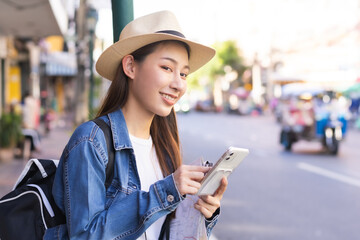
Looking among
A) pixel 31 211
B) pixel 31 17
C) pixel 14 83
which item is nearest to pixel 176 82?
pixel 31 211

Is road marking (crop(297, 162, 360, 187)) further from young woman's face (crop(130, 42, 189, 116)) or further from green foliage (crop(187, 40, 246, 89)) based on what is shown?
green foliage (crop(187, 40, 246, 89))

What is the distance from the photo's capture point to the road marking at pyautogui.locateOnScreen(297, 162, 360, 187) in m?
10.2

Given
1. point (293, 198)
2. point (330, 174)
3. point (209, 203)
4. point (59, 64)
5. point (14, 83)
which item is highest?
point (59, 64)

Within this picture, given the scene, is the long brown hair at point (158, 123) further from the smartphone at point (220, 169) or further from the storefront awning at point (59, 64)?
the storefront awning at point (59, 64)

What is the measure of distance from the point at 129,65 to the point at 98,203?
1.85 feet

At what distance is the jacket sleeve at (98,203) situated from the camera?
5.48 ft

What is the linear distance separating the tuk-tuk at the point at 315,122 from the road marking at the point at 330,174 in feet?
8.01

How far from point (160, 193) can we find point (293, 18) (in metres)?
60.5

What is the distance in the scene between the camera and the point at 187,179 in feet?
5.53

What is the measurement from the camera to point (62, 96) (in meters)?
50.0

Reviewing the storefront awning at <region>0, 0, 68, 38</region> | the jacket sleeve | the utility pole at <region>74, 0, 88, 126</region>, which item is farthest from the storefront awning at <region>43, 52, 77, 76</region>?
the jacket sleeve

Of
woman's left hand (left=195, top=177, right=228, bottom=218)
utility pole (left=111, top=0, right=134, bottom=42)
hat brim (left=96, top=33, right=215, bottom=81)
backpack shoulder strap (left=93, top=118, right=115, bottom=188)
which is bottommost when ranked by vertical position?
woman's left hand (left=195, top=177, right=228, bottom=218)

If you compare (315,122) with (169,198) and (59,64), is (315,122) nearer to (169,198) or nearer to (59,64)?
(169,198)

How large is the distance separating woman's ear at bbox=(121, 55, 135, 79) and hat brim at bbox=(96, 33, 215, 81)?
2cm
